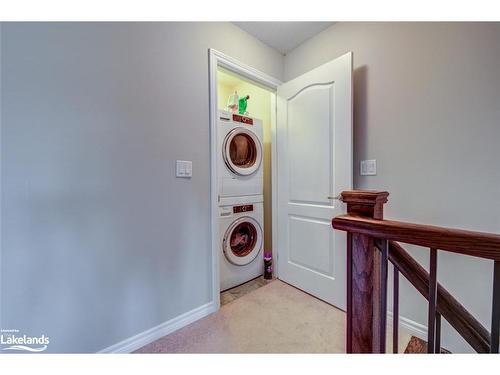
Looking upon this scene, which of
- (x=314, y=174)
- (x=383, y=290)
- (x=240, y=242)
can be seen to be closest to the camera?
(x=383, y=290)

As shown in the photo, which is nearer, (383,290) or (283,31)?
(383,290)

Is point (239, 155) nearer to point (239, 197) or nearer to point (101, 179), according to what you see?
point (239, 197)

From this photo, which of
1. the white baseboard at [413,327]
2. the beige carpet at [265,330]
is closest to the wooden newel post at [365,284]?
the beige carpet at [265,330]

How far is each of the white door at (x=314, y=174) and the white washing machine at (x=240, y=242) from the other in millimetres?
232

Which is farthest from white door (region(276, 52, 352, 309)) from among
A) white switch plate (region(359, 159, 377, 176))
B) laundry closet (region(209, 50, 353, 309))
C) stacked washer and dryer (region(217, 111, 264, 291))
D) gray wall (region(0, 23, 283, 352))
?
gray wall (region(0, 23, 283, 352))

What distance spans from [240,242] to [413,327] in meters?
1.47

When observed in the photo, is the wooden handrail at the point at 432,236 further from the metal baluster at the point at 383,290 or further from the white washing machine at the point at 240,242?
the white washing machine at the point at 240,242

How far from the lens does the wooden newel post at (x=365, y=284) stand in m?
0.62

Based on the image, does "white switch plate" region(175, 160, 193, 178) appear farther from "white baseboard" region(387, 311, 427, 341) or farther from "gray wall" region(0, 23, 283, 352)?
"white baseboard" region(387, 311, 427, 341)

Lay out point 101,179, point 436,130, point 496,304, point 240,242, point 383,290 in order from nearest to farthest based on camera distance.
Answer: point 496,304 < point 383,290 < point 101,179 < point 436,130 < point 240,242

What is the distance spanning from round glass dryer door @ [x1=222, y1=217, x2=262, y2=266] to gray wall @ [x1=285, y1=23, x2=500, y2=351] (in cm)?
109

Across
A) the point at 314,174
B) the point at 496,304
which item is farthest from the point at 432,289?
the point at 314,174

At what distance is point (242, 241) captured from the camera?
2230mm
